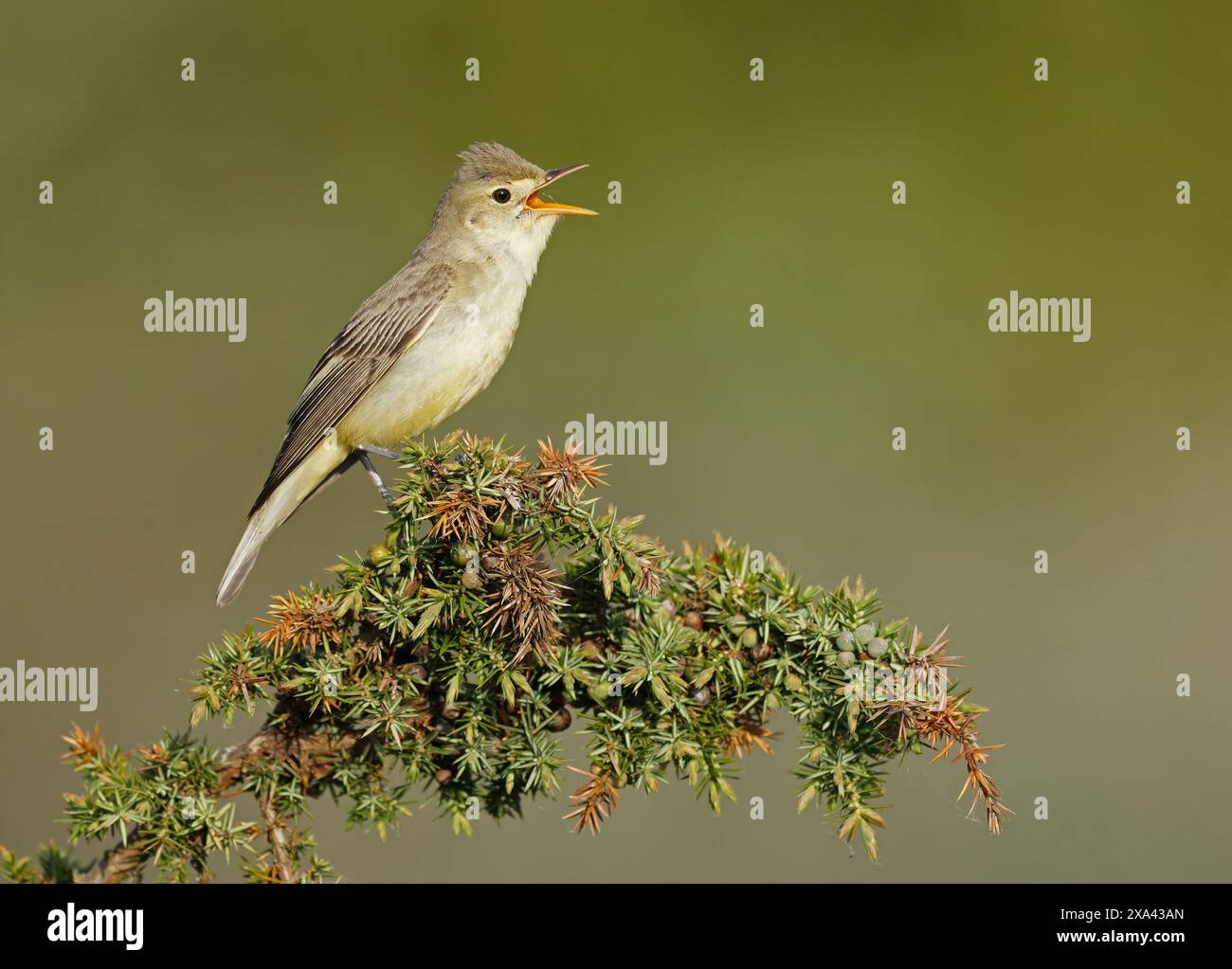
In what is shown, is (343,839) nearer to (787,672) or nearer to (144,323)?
(787,672)

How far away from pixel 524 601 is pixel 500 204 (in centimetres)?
307

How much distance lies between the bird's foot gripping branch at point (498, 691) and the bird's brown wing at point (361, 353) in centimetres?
217

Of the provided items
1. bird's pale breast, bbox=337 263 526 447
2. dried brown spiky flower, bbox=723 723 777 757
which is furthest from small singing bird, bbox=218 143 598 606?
dried brown spiky flower, bbox=723 723 777 757

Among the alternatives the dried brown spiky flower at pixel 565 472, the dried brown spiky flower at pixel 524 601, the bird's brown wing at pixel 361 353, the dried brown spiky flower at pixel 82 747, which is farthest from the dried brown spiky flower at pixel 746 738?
the bird's brown wing at pixel 361 353

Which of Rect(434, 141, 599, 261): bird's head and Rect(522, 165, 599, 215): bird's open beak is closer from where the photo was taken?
Rect(522, 165, 599, 215): bird's open beak

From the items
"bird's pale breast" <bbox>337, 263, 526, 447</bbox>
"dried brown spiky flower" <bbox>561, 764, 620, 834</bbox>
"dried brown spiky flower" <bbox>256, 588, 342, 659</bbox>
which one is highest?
"bird's pale breast" <bbox>337, 263, 526, 447</bbox>

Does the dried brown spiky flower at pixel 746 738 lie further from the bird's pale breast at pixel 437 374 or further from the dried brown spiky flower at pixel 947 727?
the bird's pale breast at pixel 437 374

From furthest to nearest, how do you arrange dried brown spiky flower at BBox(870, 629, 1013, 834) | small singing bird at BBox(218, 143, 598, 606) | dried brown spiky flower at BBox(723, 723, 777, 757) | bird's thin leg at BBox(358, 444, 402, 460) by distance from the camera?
1. small singing bird at BBox(218, 143, 598, 606)
2. bird's thin leg at BBox(358, 444, 402, 460)
3. dried brown spiky flower at BBox(723, 723, 777, 757)
4. dried brown spiky flower at BBox(870, 629, 1013, 834)

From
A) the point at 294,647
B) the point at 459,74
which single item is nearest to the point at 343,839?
the point at 294,647

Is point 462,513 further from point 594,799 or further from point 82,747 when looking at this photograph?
point 82,747

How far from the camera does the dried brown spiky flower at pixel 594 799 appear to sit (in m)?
2.90

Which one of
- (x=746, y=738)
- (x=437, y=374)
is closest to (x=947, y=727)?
(x=746, y=738)

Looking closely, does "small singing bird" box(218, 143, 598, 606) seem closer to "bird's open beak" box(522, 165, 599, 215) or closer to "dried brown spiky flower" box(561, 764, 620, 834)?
"bird's open beak" box(522, 165, 599, 215)

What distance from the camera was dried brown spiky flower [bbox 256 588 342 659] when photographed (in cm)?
296
